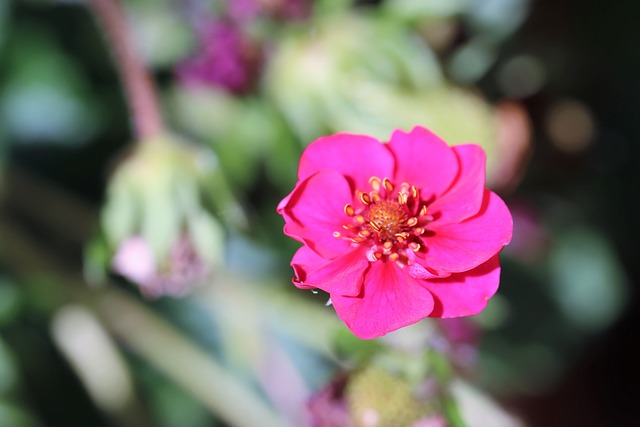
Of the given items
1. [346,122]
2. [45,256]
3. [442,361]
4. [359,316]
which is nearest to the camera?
[359,316]

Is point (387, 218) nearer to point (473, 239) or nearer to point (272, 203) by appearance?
point (473, 239)

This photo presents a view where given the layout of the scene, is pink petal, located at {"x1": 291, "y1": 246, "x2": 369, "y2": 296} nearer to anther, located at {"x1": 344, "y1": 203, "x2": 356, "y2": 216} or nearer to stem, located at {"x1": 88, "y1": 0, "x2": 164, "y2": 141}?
anther, located at {"x1": 344, "y1": 203, "x2": 356, "y2": 216}

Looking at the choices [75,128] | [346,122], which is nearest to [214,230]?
[346,122]

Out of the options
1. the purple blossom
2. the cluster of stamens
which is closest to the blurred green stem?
the purple blossom

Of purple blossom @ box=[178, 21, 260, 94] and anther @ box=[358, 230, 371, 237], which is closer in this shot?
anther @ box=[358, 230, 371, 237]

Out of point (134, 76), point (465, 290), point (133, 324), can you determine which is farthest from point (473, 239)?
point (133, 324)

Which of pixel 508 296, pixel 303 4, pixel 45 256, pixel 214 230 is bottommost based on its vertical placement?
pixel 508 296

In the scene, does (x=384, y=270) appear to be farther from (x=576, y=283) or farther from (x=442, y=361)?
(x=576, y=283)
